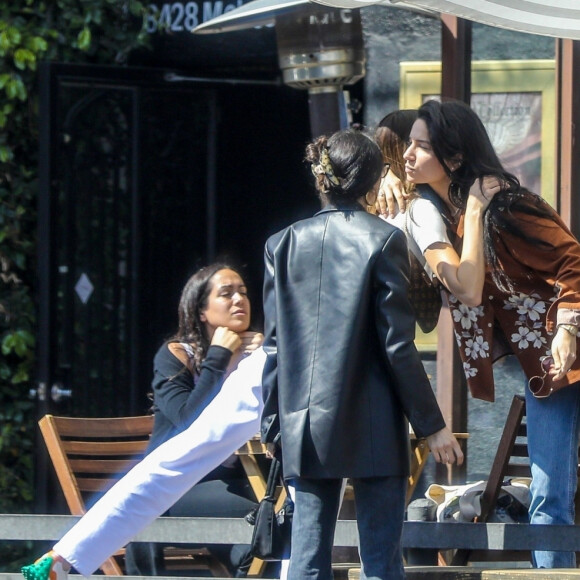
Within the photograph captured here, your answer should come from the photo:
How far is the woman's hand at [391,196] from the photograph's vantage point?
12.6ft

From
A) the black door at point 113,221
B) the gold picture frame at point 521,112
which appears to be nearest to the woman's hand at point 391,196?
the gold picture frame at point 521,112

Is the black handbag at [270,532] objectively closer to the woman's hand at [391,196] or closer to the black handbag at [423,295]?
the black handbag at [423,295]

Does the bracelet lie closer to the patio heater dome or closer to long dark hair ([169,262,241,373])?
long dark hair ([169,262,241,373])

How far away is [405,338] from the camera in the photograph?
10.5 feet

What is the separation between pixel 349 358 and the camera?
10.5 feet

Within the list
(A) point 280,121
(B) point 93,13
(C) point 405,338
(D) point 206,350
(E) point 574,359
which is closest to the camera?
(C) point 405,338

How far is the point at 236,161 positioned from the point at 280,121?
0.32m

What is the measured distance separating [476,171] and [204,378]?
4.35 feet

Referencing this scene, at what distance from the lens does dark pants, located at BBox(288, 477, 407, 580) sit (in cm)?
318

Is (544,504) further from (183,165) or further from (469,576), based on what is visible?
(183,165)

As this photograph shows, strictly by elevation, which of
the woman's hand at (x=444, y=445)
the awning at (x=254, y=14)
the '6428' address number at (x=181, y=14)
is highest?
the '6428' address number at (x=181, y=14)

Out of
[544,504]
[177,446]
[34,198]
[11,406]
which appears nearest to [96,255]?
[34,198]

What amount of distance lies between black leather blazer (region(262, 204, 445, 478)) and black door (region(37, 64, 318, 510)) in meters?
2.90

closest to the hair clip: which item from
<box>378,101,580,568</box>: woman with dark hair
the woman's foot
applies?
<box>378,101,580,568</box>: woman with dark hair
